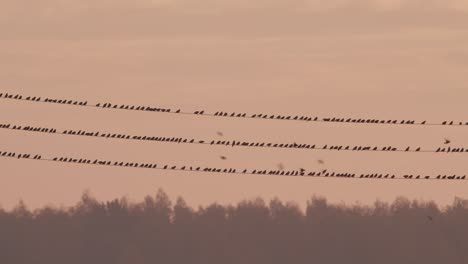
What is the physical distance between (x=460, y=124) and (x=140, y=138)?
14781 mm

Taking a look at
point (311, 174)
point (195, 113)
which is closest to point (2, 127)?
point (195, 113)

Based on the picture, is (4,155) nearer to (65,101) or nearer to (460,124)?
(65,101)

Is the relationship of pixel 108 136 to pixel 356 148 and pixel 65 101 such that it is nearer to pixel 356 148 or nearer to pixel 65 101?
pixel 65 101

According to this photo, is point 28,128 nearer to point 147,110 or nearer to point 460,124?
point 147,110

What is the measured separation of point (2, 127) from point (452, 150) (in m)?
21.4

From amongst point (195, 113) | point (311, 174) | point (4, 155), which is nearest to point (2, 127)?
point (4, 155)

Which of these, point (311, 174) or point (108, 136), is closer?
point (108, 136)

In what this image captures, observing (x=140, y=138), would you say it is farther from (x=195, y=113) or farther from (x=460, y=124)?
(x=460, y=124)

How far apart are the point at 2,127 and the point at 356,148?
657 inches

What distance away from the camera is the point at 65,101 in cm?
11238

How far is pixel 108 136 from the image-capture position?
11119 cm

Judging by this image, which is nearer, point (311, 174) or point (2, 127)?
point (2, 127)

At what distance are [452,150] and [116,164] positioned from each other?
52.4 ft

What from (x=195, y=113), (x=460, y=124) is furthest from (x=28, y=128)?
(x=460, y=124)
